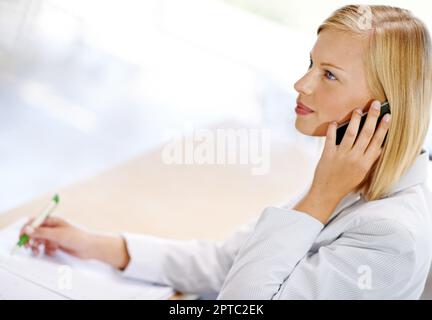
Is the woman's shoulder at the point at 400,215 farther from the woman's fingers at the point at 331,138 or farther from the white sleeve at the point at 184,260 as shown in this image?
the white sleeve at the point at 184,260

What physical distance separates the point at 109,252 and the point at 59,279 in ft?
0.48

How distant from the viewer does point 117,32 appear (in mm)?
5434

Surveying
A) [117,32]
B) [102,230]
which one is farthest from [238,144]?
[117,32]

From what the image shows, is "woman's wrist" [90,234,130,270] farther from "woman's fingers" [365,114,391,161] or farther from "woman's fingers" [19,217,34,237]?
"woman's fingers" [365,114,391,161]

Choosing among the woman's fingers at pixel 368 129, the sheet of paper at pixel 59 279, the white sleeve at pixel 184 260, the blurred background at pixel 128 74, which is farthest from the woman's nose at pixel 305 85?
the blurred background at pixel 128 74

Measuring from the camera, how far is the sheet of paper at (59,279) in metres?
1.27

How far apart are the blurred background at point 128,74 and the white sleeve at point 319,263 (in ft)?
3.81

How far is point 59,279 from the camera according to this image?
1.32m

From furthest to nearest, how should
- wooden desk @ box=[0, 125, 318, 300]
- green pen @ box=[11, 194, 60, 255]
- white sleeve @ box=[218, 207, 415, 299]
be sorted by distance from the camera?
wooden desk @ box=[0, 125, 318, 300]
green pen @ box=[11, 194, 60, 255]
white sleeve @ box=[218, 207, 415, 299]

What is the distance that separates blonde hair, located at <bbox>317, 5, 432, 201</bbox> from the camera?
3.84ft

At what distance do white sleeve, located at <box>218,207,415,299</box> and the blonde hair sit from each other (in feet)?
0.38

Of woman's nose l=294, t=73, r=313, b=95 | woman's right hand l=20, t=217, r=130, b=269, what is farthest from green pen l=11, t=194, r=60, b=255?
woman's nose l=294, t=73, r=313, b=95
